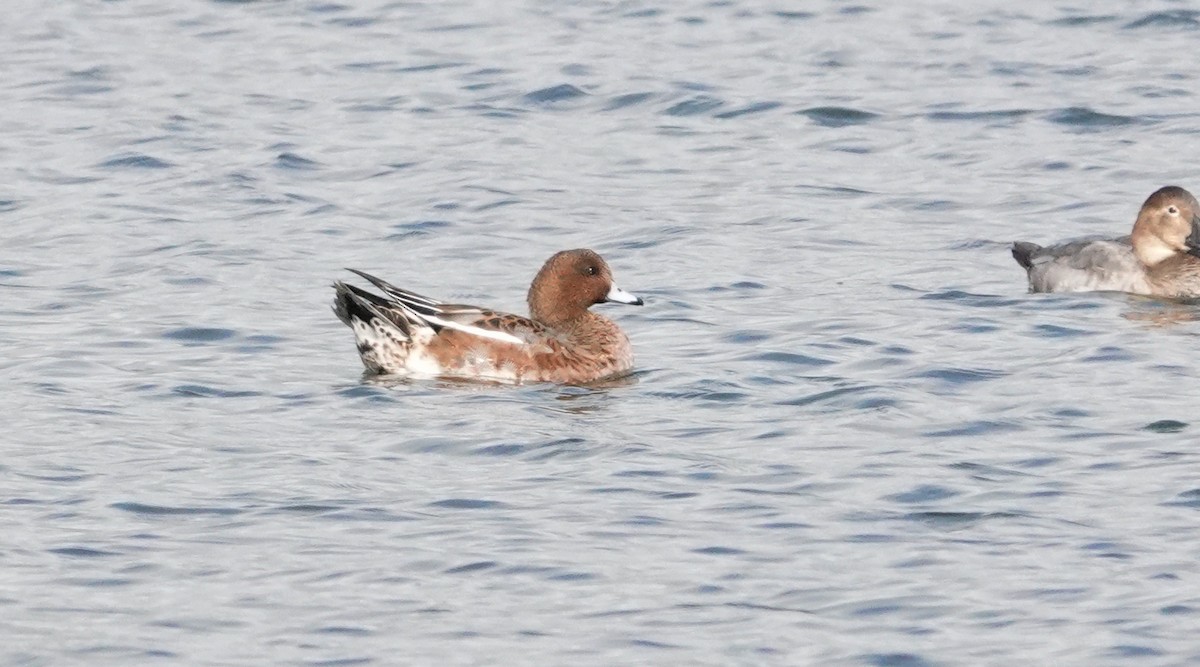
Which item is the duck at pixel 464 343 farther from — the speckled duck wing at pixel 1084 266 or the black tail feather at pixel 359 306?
the speckled duck wing at pixel 1084 266

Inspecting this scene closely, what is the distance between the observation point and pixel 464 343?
1220 cm

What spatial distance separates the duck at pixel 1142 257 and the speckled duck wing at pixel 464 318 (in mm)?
3568

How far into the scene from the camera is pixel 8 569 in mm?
8484

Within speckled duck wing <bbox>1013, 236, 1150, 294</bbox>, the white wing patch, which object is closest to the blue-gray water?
speckled duck wing <bbox>1013, 236, 1150, 294</bbox>

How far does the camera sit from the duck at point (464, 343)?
1218cm

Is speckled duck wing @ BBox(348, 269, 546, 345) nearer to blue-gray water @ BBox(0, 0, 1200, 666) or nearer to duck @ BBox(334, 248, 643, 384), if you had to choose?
duck @ BBox(334, 248, 643, 384)

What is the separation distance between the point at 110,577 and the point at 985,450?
3.98m

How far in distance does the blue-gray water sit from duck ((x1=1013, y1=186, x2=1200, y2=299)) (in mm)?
221

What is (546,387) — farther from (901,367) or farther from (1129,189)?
(1129,189)

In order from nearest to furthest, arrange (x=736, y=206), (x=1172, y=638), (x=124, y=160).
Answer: (x=1172, y=638)
(x=736, y=206)
(x=124, y=160)

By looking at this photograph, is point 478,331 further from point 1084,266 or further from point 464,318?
point 1084,266

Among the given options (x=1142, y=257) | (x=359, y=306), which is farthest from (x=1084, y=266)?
(x=359, y=306)

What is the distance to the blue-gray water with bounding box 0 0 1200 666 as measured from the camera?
8133mm

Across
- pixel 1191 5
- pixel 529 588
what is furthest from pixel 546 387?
pixel 1191 5
